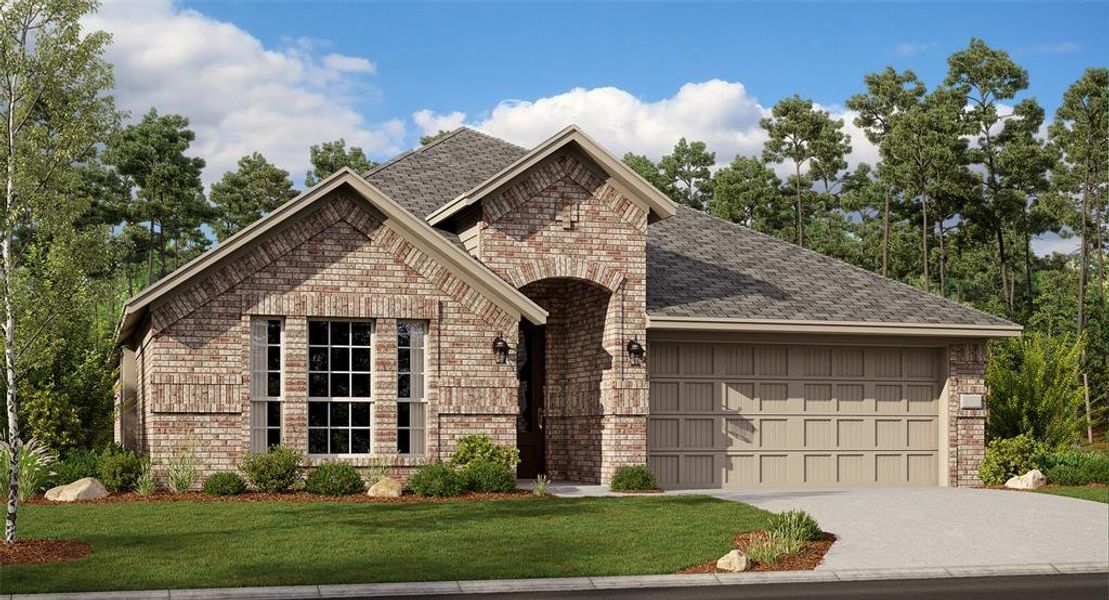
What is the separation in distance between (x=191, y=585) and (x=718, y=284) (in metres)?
14.6

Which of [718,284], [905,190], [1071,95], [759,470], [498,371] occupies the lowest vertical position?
[759,470]

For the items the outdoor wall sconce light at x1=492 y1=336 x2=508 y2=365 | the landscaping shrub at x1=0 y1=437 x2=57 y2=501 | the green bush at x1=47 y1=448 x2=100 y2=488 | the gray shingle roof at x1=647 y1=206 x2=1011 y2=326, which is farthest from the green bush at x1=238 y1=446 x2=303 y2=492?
the gray shingle roof at x1=647 y1=206 x2=1011 y2=326

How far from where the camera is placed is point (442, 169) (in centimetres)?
2770

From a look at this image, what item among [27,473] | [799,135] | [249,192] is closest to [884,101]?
[799,135]

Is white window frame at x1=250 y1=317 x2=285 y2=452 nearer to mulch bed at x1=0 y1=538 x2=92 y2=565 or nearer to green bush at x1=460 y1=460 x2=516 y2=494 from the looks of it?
green bush at x1=460 y1=460 x2=516 y2=494

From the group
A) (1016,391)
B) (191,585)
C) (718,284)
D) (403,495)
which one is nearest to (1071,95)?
(1016,391)

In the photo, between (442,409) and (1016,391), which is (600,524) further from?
(1016,391)

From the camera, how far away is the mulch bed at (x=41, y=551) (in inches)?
530

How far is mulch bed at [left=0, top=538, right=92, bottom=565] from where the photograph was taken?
1345 centimetres

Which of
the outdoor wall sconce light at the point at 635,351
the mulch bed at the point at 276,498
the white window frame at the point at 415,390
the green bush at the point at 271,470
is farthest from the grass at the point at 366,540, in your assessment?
the outdoor wall sconce light at the point at 635,351

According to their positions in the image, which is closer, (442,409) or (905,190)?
(442,409)

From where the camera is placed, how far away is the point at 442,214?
76.3ft

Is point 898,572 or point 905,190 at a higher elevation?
point 905,190

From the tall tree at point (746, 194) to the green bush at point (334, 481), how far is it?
33.7 m
